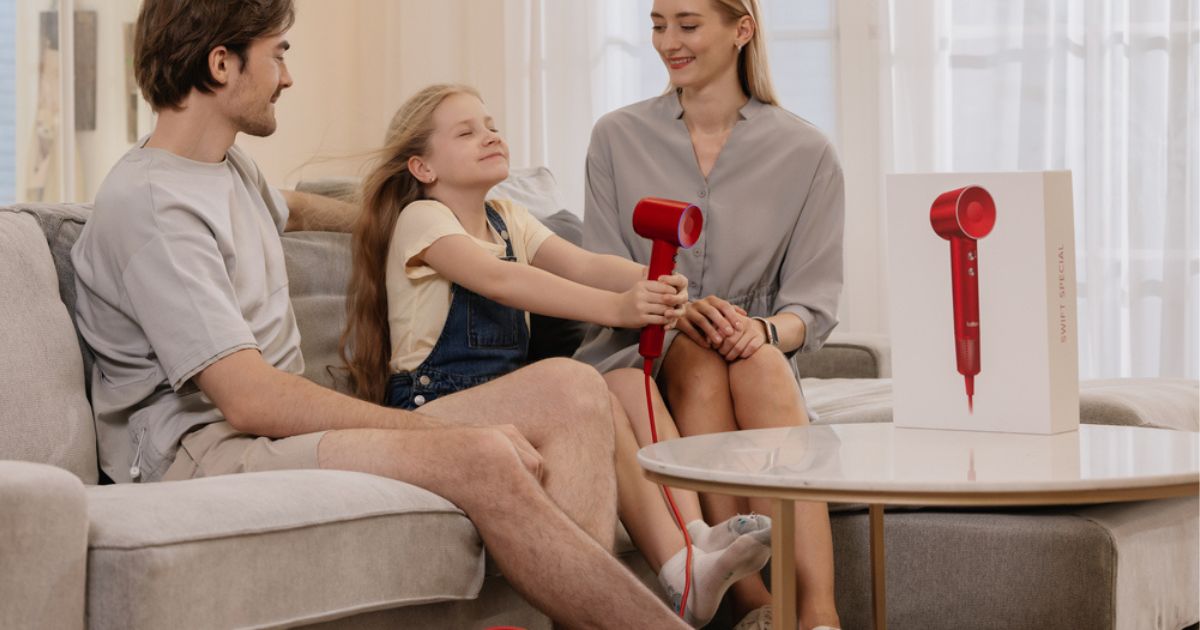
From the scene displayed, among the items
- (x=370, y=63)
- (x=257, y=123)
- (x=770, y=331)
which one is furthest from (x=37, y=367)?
(x=370, y=63)

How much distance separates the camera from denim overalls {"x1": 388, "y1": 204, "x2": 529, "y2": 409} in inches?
85.6

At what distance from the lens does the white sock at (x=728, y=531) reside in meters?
1.71

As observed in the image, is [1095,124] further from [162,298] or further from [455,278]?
[162,298]

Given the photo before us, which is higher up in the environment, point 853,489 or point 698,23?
point 698,23

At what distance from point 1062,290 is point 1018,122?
2523 mm

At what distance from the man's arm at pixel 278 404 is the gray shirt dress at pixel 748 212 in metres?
0.56

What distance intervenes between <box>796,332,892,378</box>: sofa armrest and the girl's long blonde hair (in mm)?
1050

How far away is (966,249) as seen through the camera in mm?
1543

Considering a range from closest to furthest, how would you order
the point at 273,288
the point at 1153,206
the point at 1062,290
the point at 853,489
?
the point at 853,489
the point at 1062,290
the point at 273,288
the point at 1153,206

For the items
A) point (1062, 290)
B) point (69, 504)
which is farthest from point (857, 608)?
point (69, 504)

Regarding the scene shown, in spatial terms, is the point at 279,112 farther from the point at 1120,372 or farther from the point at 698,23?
the point at 1120,372

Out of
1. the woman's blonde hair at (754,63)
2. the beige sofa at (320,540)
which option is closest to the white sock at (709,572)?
the beige sofa at (320,540)

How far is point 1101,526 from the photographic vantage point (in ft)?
6.11

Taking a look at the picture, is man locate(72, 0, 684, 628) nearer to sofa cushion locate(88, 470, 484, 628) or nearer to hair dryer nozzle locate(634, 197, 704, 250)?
sofa cushion locate(88, 470, 484, 628)
